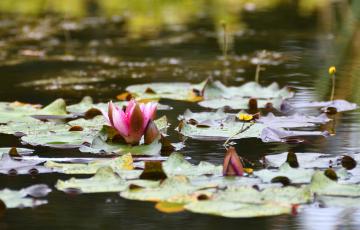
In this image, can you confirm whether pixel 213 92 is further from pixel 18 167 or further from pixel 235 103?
pixel 18 167

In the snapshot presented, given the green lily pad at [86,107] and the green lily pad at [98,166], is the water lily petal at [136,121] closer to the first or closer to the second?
the green lily pad at [98,166]

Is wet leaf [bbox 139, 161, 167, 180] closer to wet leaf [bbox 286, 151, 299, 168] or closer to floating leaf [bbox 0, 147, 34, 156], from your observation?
wet leaf [bbox 286, 151, 299, 168]

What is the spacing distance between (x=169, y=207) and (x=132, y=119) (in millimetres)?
638

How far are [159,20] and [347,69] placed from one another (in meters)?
3.22

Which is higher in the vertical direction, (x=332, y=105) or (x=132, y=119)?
(x=132, y=119)

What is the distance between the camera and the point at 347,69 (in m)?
4.26

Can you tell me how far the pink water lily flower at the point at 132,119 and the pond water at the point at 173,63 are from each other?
143 millimetres

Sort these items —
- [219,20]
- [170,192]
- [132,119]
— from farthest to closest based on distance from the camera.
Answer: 1. [219,20]
2. [132,119]
3. [170,192]

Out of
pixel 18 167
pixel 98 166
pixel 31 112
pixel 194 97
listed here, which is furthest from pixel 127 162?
pixel 194 97

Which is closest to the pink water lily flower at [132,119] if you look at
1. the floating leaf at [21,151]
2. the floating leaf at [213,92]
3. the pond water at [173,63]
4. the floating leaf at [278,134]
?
the pond water at [173,63]

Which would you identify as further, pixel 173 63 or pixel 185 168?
pixel 173 63

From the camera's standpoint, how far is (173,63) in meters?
4.80

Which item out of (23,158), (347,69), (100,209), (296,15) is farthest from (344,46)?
(100,209)

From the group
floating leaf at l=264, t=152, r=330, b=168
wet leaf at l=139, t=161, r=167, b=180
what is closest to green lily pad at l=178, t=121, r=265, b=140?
floating leaf at l=264, t=152, r=330, b=168
